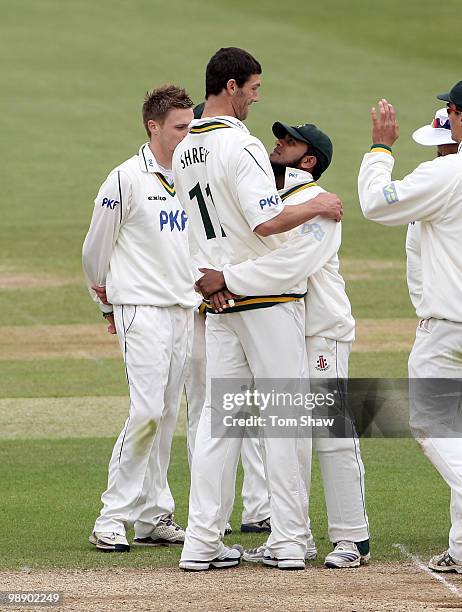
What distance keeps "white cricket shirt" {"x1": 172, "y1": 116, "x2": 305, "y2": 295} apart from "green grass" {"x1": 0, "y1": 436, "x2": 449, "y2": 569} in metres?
1.74

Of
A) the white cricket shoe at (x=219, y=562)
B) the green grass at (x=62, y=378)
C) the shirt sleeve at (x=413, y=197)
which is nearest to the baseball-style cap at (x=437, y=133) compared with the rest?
the shirt sleeve at (x=413, y=197)

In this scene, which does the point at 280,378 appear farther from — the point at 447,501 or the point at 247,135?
the point at 447,501

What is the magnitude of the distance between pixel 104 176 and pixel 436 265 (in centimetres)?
2284

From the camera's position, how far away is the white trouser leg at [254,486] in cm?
840

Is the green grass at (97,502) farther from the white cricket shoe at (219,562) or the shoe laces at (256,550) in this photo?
the shoe laces at (256,550)

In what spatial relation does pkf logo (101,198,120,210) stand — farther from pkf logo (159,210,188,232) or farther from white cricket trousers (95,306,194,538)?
white cricket trousers (95,306,194,538)

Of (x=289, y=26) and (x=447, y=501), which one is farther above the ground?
(x=289, y=26)

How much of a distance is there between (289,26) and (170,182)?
39.2m

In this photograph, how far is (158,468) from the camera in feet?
26.8

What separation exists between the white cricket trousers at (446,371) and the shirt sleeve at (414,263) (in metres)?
0.72

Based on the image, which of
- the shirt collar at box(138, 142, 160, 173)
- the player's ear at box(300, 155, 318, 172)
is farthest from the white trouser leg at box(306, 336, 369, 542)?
the shirt collar at box(138, 142, 160, 173)

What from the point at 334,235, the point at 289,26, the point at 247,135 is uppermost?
the point at 289,26

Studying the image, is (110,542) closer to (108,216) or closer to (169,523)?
(169,523)

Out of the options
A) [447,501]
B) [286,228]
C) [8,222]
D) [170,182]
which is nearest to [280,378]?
→ [286,228]
